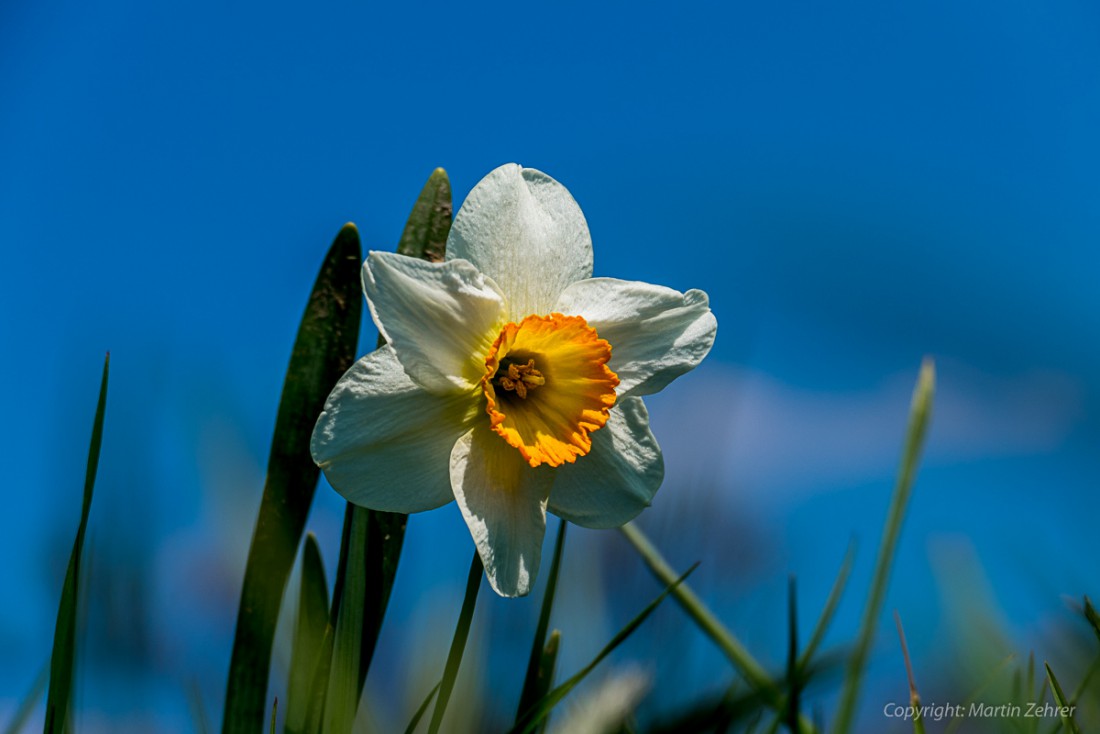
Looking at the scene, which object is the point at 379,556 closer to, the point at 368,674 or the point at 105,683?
the point at 368,674

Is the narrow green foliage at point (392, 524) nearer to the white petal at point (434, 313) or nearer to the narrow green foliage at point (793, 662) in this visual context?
the white petal at point (434, 313)

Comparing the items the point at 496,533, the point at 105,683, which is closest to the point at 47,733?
the point at 105,683

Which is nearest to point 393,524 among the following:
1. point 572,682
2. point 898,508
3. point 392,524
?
point 392,524

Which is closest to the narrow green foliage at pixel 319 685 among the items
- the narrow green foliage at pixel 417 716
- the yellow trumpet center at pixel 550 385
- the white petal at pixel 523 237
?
the narrow green foliage at pixel 417 716

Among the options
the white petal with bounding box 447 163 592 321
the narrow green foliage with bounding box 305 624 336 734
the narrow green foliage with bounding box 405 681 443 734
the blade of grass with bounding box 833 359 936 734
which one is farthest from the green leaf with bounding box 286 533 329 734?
the blade of grass with bounding box 833 359 936 734

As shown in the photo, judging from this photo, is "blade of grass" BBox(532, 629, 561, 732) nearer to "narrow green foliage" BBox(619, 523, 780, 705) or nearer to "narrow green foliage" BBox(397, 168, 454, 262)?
"narrow green foliage" BBox(619, 523, 780, 705)

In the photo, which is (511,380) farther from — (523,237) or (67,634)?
(67,634)

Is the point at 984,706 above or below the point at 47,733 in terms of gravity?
below
